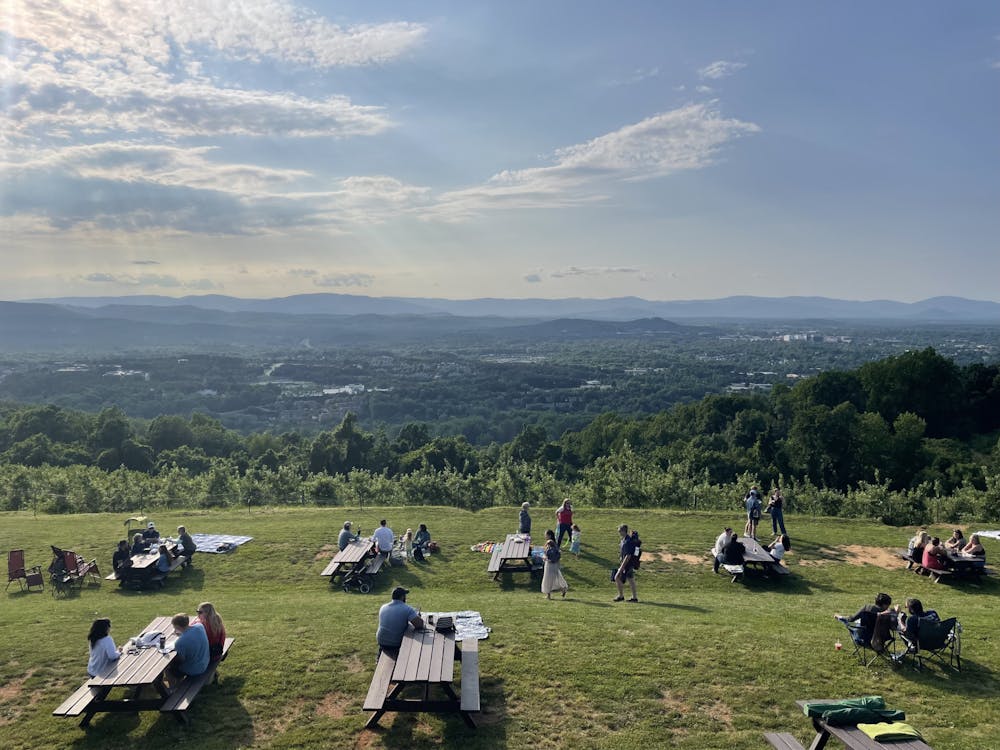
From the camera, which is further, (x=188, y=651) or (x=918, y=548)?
(x=918, y=548)

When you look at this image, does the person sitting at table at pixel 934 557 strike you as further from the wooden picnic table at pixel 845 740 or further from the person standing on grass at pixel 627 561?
the wooden picnic table at pixel 845 740

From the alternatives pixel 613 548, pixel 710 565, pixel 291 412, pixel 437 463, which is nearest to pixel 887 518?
pixel 710 565

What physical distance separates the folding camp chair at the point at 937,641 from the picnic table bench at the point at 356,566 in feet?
41.8

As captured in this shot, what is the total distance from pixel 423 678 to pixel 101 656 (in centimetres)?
509

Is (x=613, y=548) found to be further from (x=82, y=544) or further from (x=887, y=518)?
(x=82, y=544)

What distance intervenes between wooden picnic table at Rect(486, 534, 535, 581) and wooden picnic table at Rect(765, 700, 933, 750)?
9769mm

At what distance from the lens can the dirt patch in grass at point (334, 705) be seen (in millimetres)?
9211

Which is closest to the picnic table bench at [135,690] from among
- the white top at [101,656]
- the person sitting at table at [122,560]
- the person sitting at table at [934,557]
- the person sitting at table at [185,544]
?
the white top at [101,656]

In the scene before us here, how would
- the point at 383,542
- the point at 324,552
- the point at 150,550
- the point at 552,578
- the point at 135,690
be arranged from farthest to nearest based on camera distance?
the point at 324,552
the point at 383,542
the point at 150,550
the point at 552,578
the point at 135,690

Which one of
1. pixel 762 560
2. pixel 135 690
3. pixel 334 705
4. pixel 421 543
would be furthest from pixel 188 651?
pixel 762 560

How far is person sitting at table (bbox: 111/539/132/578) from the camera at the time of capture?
1695cm

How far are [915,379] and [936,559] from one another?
53.5 meters

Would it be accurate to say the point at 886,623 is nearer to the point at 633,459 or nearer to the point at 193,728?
the point at 193,728

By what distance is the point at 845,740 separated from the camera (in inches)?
294
